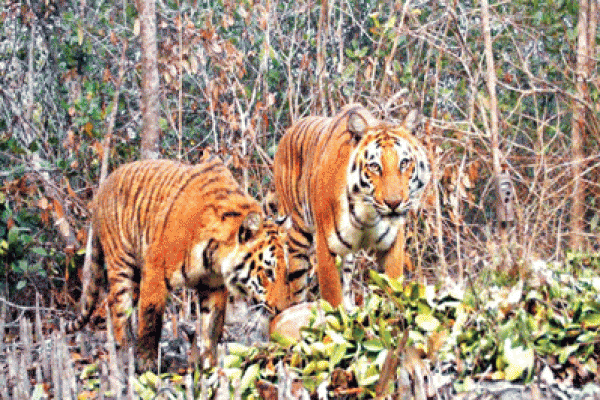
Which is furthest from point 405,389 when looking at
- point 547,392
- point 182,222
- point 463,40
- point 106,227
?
point 463,40

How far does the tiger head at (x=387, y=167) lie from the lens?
17.9 feet

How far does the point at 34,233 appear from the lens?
26.6ft

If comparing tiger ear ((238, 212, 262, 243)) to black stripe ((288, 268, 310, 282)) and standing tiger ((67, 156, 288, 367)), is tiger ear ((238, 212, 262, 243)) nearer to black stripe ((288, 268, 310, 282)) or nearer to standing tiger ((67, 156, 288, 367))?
standing tiger ((67, 156, 288, 367))

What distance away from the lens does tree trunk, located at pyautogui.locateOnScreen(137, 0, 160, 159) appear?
7.13m

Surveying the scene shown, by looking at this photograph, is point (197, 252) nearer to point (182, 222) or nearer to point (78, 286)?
point (182, 222)

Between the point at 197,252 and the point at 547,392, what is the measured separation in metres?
2.08

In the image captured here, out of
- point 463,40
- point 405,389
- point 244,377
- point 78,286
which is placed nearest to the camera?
point 405,389

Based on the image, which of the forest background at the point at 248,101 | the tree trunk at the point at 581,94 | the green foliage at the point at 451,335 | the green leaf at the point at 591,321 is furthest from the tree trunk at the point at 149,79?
the green leaf at the point at 591,321

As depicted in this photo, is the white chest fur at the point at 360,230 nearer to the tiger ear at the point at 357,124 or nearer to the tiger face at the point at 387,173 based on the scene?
the tiger face at the point at 387,173

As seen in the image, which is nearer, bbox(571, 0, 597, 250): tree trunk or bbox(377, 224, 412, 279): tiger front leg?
bbox(377, 224, 412, 279): tiger front leg

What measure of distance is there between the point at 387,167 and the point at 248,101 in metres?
2.91

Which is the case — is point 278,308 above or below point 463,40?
below

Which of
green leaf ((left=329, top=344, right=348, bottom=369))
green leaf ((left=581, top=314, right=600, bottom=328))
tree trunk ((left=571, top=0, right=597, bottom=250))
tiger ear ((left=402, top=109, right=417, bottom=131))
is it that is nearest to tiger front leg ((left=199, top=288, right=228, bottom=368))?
green leaf ((left=329, top=344, right=348, bottom=369))

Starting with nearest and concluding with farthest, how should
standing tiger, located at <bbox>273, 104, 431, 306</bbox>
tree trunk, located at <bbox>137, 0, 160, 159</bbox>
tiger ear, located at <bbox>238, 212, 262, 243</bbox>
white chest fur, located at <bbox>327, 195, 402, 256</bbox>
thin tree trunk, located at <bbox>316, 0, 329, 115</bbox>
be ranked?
tiger ear, located at <bbox>238, 212, 262, 243</bbox> < standing tiger, located at <bbox>273, 104, 431, 306</bbox> < white chest fur, located at <bbox>327, 195, 402, 256</bbox> < tree trunk, located at <bbox>137, 0, 160, 159</bbox> < thin tree trunk, located at <bbox>316, 0, 329, 115</bbox>
